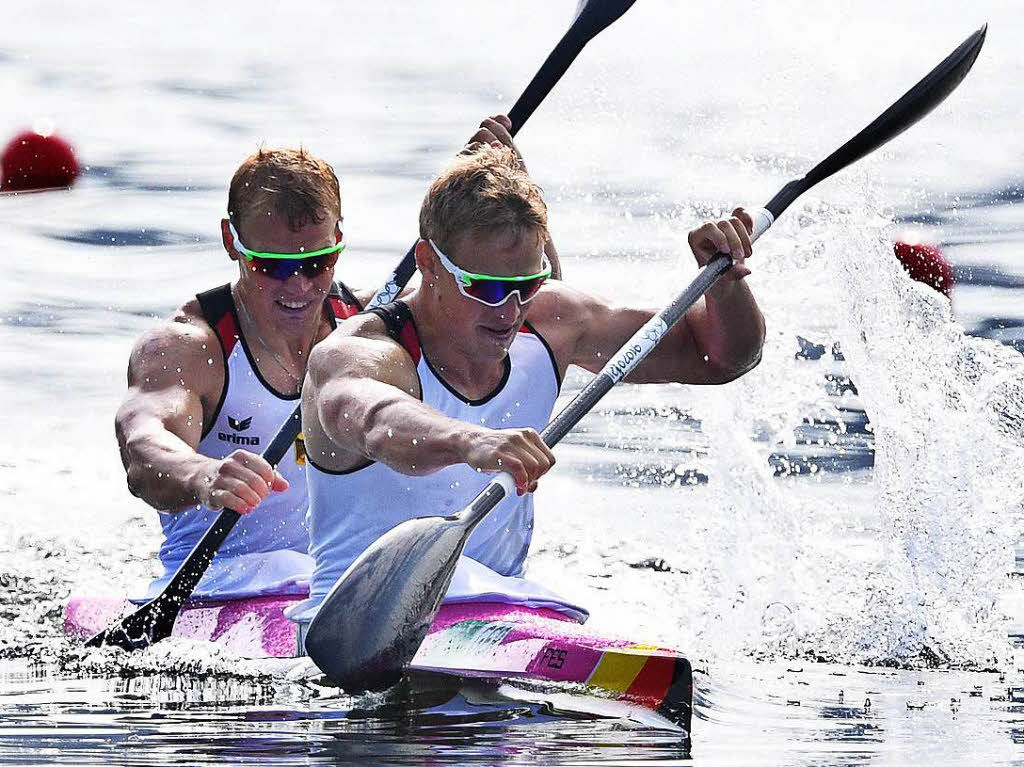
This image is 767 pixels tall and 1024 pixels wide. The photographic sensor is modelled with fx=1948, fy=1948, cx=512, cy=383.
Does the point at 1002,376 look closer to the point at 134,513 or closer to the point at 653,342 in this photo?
the point at 653,342

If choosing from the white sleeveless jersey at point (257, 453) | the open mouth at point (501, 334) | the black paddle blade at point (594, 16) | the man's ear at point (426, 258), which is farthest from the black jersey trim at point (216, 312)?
the black paddle blade at point (594, 16)

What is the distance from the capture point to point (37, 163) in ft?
23.2

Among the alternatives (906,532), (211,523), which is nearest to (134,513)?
(211,523)

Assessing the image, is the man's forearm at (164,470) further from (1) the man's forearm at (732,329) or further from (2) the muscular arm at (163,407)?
(1) the man's forearm at (732,329)

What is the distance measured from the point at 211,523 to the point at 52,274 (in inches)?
244

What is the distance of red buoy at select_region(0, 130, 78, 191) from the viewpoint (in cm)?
693

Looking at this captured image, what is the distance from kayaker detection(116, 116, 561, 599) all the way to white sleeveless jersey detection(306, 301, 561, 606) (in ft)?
1.83

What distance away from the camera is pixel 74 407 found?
9.32 meters

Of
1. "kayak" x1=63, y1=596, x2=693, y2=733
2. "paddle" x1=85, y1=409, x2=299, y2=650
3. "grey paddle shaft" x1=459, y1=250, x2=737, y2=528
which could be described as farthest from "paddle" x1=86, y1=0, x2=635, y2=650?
"grey paddle shaft" x1=459, y1=250, x2=737, y2=528

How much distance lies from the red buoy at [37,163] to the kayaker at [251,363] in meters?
2.05

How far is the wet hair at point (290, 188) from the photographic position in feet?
15.9

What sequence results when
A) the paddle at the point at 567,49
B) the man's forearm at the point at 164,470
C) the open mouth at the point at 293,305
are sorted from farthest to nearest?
1. the paddle at the point at 567,49
2. the open mouth at the point at 293,305
3. the man's forearm at the point at 164,470

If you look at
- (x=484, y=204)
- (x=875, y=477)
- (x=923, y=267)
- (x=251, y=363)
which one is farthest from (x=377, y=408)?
(x=923, y=267)

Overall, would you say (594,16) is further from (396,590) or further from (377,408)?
(396,590)
